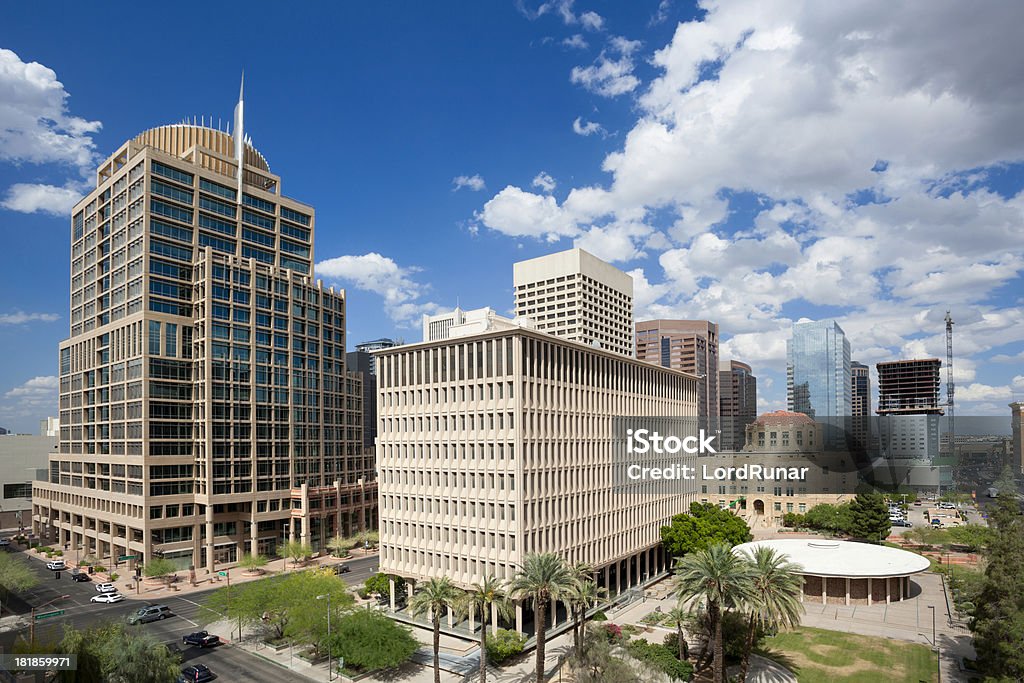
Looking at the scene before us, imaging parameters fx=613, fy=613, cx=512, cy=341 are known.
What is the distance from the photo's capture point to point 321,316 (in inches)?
5221

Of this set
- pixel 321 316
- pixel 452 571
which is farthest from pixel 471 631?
pixel 321 316

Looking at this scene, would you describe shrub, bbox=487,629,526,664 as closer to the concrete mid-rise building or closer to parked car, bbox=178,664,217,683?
parked car, bbox=178,664,217,683

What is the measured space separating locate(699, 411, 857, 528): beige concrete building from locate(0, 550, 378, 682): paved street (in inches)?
3835

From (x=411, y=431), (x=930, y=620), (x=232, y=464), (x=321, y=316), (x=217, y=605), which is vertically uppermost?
(x=321, y=316)

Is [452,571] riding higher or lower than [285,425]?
lower

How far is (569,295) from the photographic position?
7028 inches

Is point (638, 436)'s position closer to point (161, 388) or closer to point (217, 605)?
point (217, 605)

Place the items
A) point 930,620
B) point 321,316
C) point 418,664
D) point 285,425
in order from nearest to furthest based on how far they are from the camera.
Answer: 1. point 418,664
2. point 930,620
3. point 285,425
4. point 321,316

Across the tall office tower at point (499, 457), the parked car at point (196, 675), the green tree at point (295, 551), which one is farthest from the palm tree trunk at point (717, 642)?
the green tree at point (295, 551)

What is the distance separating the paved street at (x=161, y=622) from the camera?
63438 mm

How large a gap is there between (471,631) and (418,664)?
8020 mm

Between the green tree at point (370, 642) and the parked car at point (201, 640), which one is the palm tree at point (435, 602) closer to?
the green tree at point (370, 642)

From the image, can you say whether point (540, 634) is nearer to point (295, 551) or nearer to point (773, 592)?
point (773, 592)

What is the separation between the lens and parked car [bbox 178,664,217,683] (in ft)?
193
